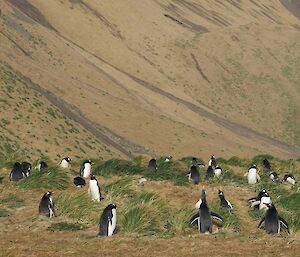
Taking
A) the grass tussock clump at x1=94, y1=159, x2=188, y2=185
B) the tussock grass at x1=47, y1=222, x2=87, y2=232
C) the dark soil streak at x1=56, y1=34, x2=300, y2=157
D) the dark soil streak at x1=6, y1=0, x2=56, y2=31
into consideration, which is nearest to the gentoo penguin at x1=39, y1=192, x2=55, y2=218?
the tussock grass at x1=47, y1=222, x2=87, y2=232

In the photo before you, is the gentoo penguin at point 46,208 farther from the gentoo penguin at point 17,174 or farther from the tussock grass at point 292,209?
the tussock grass at point 292,209

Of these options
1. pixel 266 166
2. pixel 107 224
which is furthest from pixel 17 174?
pixel 266 166

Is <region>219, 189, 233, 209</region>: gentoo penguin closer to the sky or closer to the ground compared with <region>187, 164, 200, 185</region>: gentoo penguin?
closer to the sky

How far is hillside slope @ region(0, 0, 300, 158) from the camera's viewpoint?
59375mm

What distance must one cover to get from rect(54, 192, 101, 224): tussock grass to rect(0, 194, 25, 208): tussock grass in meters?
1.40

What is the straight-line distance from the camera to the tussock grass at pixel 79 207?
1559cm

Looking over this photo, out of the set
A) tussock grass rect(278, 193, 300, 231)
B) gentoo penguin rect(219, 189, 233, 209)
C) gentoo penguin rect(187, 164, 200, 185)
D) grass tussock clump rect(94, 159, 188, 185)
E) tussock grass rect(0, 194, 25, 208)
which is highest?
tussock grass rect(278, 193, 300, 231)

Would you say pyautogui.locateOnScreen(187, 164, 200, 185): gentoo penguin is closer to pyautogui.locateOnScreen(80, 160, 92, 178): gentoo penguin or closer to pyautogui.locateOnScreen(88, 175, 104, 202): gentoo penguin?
pyautogui.locateOnScreen(80, 160, 92, 178): gentoo penguin

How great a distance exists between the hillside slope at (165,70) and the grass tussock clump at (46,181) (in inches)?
819

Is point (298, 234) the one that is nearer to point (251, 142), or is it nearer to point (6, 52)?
point (6, 52)

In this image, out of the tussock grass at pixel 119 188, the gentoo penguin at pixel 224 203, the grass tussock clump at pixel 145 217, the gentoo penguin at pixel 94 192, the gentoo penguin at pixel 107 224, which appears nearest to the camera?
the gentoo penguin at pixel 107 224

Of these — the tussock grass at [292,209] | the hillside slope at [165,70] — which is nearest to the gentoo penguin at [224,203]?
the tussock grass at [292,209]

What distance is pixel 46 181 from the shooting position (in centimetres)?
1955

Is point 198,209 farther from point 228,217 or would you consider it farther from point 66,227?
point 66,227
